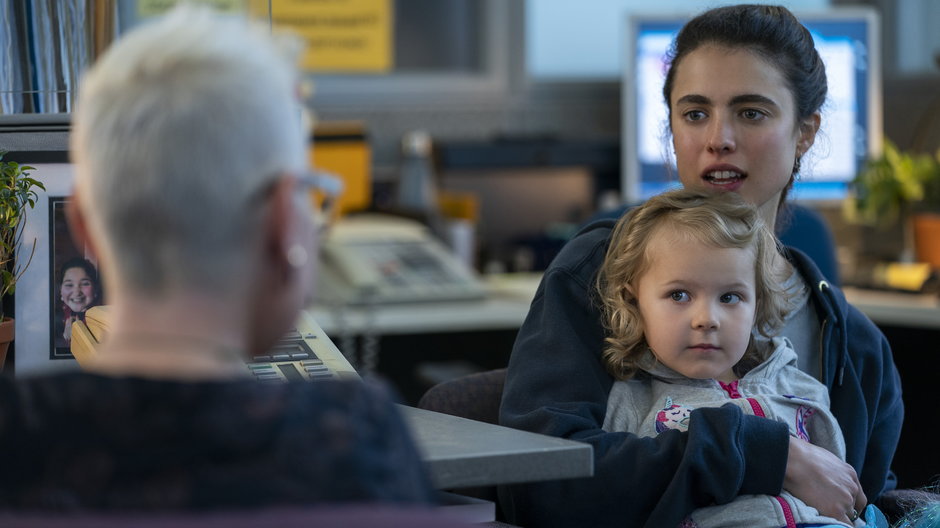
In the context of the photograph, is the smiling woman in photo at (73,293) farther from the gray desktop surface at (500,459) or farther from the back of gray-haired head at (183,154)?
the back of gray-haired head at (183,154)

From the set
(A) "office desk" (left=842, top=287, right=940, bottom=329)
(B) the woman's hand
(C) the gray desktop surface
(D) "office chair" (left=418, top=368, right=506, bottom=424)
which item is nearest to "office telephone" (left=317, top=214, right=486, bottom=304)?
(A) "office desk" (left=842, top=287, right=940, bottom=329)

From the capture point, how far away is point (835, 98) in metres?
3.23

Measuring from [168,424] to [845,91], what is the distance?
2.83 meters

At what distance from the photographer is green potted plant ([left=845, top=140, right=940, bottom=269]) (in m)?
3.11

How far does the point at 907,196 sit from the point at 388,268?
1300 mm

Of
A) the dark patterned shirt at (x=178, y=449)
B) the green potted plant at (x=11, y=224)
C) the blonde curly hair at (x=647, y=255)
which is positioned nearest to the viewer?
the dark patterned shirt at (x=178, y=449)

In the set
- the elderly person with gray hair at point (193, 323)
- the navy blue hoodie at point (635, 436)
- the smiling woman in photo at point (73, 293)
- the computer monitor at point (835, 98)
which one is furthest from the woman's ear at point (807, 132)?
the computer monitor at point (835, 98)

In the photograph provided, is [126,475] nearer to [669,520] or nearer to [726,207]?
[669,520]

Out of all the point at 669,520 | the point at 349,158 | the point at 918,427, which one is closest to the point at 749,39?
the point at 669,520

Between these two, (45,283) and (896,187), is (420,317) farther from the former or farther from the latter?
(45,283)

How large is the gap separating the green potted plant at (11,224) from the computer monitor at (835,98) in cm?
204

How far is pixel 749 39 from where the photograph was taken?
5.40 feet

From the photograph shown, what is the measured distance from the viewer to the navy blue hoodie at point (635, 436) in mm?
1358

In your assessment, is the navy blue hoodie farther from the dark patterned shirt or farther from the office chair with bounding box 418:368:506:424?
the dark patterned shirt
